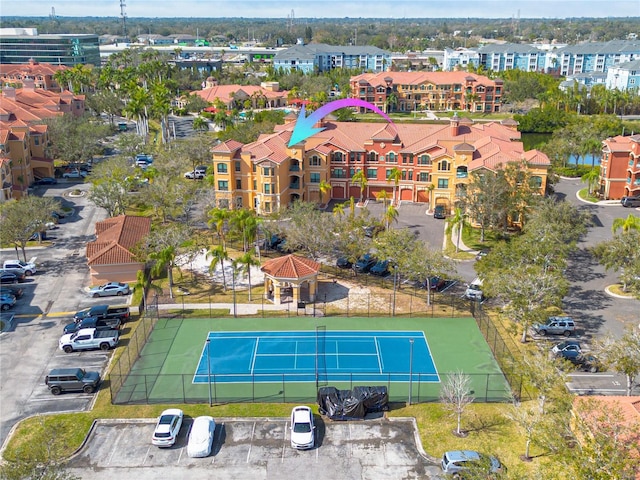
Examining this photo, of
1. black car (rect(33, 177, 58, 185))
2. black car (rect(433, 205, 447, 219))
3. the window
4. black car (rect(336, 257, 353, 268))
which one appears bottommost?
black car (rect(336, 257, 353, 268))

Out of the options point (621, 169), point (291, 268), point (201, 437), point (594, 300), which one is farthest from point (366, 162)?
point (201, 437)

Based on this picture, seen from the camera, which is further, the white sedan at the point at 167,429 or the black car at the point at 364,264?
the black car at the point at 364,264

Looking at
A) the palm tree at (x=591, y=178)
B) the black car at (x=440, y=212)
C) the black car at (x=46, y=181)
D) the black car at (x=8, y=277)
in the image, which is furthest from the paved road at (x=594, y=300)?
the black car at (x=46, y=181)

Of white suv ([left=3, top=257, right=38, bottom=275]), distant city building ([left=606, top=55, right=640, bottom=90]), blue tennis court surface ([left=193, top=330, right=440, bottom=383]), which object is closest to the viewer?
blue tennis court surface ([left=193, top=330, right=440, bottom=383])

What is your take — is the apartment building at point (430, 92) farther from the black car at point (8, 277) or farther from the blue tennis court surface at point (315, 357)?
the blue tennis court surface at point (315, 357)

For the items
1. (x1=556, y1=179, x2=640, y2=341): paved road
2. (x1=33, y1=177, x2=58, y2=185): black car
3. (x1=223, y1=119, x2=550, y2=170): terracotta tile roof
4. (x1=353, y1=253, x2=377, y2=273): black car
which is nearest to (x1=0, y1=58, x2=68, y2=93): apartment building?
(x1=33, y1=177, x2=58, y2=185): black car

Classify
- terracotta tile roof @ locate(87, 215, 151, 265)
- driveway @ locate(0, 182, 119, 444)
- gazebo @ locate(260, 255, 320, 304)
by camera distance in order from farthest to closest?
1. terracotta tile roof @ locate(87, 215, 151, 265)
2. gazebo @ locate(260, 255, 320, 304)
3. driveway @ locate(0, 182, 119, 444)

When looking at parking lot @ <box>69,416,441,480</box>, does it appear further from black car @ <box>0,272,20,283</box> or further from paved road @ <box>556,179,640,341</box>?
black car @ <box>0,272,20,283</box>

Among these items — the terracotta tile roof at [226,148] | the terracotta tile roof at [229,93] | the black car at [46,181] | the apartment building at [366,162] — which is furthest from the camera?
the terracotta tile roof at [229,93]
